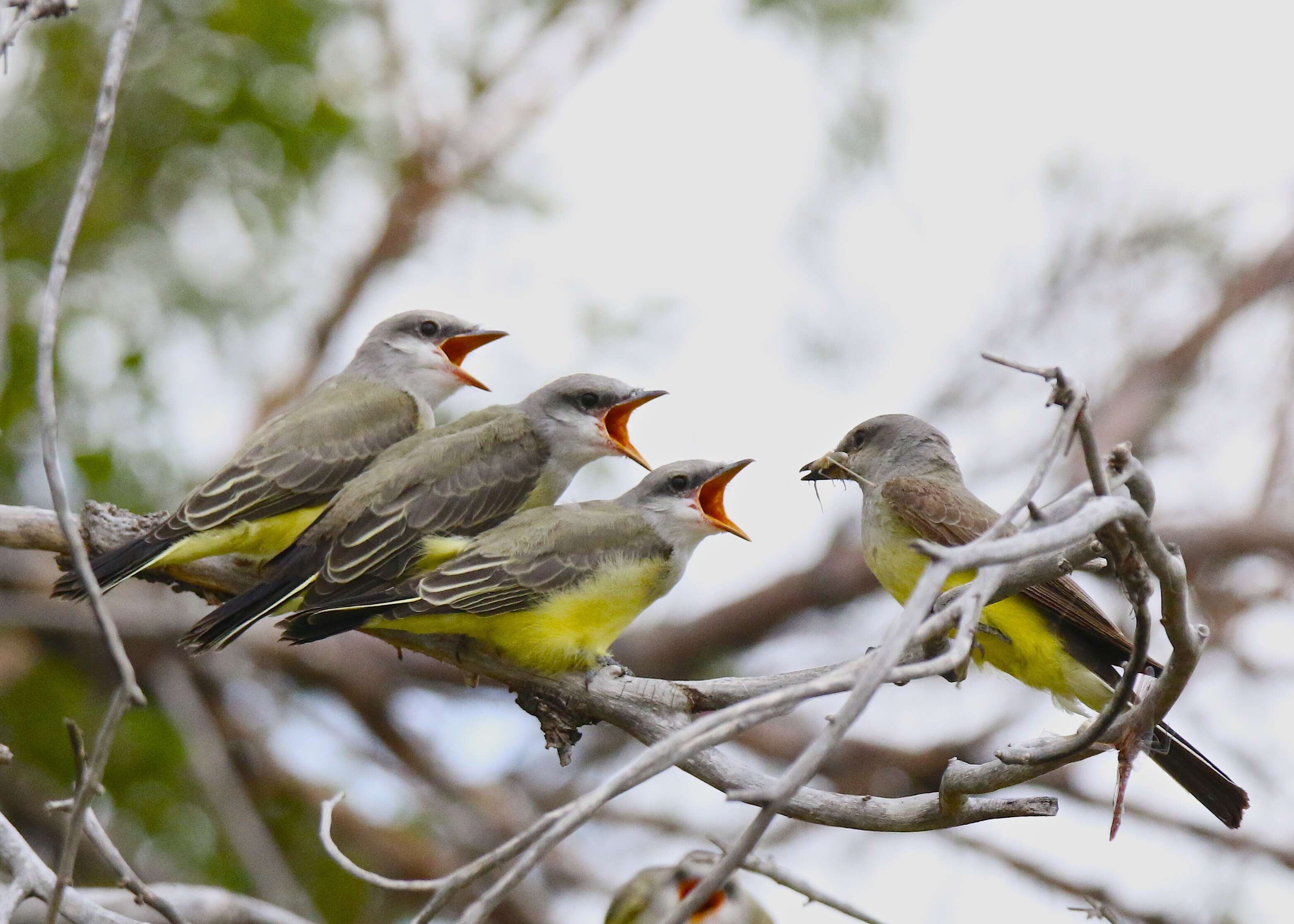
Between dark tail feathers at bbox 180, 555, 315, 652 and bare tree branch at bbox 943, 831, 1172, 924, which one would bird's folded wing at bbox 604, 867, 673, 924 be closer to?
dark tail feathers at bbox 180, 555, 315, 652

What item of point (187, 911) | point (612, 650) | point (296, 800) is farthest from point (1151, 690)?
point (296, 800)

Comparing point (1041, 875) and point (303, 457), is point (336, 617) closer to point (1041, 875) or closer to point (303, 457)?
point (303, 457)

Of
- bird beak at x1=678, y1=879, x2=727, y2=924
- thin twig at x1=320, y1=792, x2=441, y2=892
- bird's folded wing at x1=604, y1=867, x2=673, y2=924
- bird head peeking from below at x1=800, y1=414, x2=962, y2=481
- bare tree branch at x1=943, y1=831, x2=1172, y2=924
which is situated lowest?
thin twig at x1=320, y1=792, x2=441, y2=892

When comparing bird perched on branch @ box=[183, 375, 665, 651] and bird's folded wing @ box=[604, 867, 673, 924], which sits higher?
bird perched on branch @ box=[183, 375, 665, 651]

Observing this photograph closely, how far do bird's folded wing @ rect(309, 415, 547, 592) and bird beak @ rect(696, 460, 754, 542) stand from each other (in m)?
0.60

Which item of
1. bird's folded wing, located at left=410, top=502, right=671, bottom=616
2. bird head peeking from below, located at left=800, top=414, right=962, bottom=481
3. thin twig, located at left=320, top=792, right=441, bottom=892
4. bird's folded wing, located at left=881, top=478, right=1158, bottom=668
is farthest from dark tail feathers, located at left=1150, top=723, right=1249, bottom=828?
thin twig, located at left=320, top=792, right=441, bottom=892

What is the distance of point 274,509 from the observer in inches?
197

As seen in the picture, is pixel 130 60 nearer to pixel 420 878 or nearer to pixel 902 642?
pixel 420 878

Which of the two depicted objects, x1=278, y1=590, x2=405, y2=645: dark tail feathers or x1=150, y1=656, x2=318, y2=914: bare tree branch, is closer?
x1=278, y1=590, x2=405, y2=645: dark tail feathers

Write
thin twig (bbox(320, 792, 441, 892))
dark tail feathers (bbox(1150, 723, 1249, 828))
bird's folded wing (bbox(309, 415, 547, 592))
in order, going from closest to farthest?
thin twig (bbox(320, 792, 441, 892))
dark tail feathers (bbox(1150, 723, 1249, 828))
bird's folded wing (bbox(309, 415, 547, 592))

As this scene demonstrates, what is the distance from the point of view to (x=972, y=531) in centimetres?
489

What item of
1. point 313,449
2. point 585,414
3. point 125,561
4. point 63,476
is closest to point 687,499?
point 585,414

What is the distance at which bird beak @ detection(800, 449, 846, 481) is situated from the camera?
5285 mm

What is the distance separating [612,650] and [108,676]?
288 centimetres
